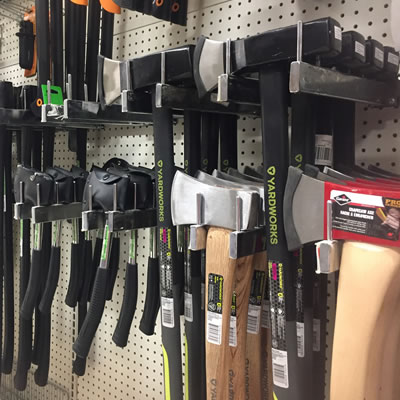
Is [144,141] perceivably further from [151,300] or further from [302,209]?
[302,209]

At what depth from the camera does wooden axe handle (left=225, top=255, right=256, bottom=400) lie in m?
0.85

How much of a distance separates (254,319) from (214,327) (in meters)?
0.10

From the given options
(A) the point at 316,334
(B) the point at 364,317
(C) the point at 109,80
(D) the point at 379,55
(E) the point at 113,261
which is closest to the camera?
(B) the point at 364,317

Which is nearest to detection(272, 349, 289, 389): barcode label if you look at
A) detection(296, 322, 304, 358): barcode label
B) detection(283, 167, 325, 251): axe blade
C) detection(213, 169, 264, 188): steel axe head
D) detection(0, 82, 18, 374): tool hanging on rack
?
detection(296, 322, 304, 358): barcode label

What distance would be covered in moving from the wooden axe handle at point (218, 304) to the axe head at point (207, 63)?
28cm

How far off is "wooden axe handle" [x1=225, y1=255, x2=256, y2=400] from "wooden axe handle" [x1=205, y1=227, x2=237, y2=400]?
1 cm

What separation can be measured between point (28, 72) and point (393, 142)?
1.31m

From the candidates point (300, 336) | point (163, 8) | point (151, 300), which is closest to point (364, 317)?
→ point (300, 336)

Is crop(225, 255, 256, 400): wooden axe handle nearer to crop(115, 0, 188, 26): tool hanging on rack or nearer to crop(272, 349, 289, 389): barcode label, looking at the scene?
crop(272, 349, 289, 389): barcode label

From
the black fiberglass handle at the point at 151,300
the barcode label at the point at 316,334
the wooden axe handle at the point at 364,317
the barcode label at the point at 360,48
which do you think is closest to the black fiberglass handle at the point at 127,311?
the black fiberglass handle at the point at 151,300

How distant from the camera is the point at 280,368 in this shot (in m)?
0.79

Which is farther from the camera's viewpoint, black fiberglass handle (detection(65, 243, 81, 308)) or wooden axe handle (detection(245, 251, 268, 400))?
black fiberglass handle (detection(65, 243, 81, 308))

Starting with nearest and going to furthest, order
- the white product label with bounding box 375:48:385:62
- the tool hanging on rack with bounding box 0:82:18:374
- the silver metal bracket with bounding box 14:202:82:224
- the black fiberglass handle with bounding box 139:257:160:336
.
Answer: the white product label with bounding box 375:48:385:62
the black fiberglass handle with bounding box 139:257:160:336
the silver metal bracket with bounding box 14:202:82:224
the tool hanging on rack with bounding box 0:82:18:374

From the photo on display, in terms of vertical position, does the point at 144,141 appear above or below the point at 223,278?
above
